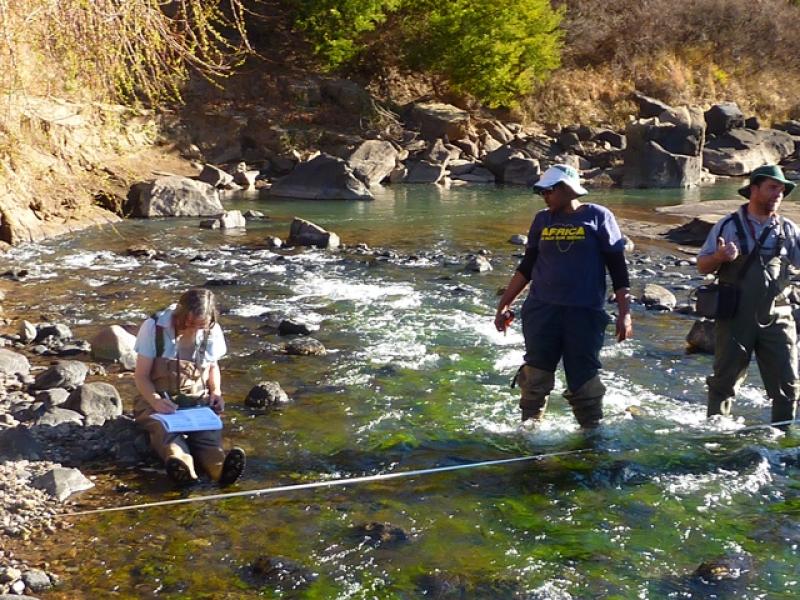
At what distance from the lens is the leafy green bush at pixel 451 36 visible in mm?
36312

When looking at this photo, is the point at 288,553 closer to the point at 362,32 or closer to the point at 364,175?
the point at 364,175

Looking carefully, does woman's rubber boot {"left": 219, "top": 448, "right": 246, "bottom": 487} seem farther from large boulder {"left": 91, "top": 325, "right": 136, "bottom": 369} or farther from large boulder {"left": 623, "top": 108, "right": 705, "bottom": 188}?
large boulder {"left": 623, "top": 108, "right": 705, "bottom": 188}

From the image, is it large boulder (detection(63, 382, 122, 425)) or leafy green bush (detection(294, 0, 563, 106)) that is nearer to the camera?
large boulder (detection(63, 382, 122, 425))

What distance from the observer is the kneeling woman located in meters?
6.59

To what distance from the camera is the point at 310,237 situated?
1866cm

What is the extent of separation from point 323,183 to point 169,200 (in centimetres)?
570

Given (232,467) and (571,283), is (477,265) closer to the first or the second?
(571,283)

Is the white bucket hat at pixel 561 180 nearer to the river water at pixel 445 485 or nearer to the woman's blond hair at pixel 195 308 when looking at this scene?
the river water at pixel 445 485

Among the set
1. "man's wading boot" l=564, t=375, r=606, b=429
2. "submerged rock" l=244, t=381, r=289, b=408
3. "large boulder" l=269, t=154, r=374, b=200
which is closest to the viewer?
"man's wading boot" l=564, t=375, r=606, b=429

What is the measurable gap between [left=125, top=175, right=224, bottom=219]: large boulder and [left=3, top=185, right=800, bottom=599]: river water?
9.89 meters

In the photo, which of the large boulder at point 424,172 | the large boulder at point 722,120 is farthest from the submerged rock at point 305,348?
the large boulder at point 722,120

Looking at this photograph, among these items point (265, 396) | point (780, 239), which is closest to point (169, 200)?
point (265, 396)

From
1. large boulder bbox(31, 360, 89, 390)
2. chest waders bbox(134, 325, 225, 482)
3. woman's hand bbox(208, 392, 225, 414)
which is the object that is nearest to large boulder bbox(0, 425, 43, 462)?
chest waders bbox(134, 325, 225, 482)

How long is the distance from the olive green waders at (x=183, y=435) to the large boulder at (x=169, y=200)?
1600 centimetres
